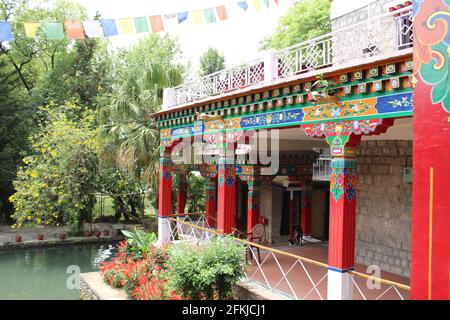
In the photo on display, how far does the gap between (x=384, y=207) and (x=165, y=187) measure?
7040 mm

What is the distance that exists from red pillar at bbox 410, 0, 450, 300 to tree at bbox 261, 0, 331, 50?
73.0 ft

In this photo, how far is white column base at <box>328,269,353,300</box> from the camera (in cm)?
665

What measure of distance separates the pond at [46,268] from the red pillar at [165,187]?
12.4 feet

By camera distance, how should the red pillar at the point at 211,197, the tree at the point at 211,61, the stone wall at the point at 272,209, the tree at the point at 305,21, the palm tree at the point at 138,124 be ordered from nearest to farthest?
1. the stone wall at the point at 272,209
2. the palm tree at the point at 138,124
3. the red pillar at the point at 211,197
4. the tree at the point at 305,21
5. the tree at the point at 211,61

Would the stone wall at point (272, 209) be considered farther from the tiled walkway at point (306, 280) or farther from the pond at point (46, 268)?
the pond at point (46, 268)

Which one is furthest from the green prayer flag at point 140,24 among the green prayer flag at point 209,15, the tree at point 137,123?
the tree at point 137,123

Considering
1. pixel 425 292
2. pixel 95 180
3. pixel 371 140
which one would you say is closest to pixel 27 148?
pixel 95 180

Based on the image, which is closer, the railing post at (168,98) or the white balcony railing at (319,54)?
the white balcony railing at (319,54)

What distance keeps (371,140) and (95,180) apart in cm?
1438

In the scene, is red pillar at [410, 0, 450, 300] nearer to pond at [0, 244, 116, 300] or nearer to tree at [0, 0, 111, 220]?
pond at [0, 244, 116, 300]

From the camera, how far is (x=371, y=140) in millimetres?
10164

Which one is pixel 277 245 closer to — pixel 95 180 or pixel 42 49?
pixel 95 180

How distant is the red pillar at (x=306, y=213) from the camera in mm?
13867

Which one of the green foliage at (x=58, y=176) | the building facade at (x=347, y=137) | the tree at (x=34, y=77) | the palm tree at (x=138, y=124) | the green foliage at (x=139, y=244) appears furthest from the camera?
the tree at (x=34, y=77)
